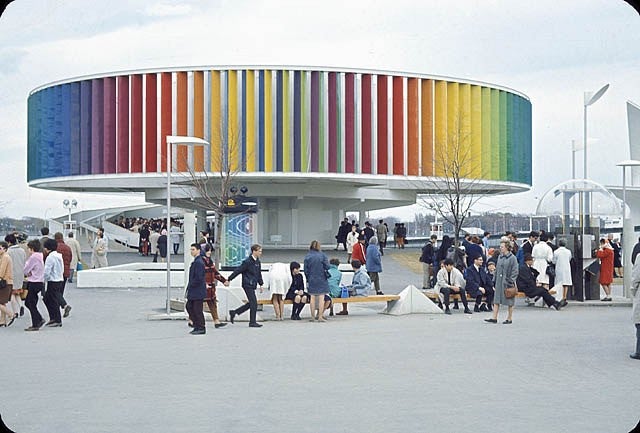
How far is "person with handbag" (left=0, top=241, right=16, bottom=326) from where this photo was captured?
52.7 ft

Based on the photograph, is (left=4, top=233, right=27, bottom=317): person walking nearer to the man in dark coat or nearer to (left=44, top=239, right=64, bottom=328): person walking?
(left=44, top=239, right=64, bottom=328): person walking

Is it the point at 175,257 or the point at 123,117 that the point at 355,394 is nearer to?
the point at 175,257

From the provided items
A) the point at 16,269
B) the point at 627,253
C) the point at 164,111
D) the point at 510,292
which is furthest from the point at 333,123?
the point at 510,292

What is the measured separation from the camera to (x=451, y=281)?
63.8 ft

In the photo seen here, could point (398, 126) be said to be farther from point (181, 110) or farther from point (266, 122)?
point (181, 110)

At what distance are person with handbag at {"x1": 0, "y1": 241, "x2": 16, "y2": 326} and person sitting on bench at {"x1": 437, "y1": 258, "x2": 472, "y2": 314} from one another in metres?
8.69

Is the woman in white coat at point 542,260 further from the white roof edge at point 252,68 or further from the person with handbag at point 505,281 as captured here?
the white roof edge at point 252,68

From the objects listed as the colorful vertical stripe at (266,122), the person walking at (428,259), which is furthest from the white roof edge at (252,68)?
the person walking at (428,259)

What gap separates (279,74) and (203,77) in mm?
3532

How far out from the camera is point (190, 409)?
855 cm

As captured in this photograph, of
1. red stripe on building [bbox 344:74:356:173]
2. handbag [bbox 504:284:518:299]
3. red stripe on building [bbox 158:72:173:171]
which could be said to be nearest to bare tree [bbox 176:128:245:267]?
red stripe on building [bbox 158:72:173:171]

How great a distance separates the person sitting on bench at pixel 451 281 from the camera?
63.0ft

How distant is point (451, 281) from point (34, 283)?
339 inches

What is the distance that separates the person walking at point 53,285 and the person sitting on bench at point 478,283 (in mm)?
8438
